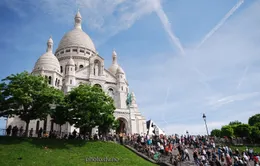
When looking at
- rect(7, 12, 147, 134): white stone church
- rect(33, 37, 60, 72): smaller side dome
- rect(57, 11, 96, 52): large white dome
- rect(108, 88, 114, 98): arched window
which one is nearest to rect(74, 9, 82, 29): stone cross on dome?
rect(57, 11, 96, 52): large white dome

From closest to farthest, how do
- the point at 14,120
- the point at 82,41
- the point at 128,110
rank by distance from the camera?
the point at 14,120 → the point at 128,110 → the point at 82,41

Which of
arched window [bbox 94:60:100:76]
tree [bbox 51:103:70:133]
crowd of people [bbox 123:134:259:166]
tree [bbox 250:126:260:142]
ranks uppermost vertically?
arched window [bbox 94:60:100:76]

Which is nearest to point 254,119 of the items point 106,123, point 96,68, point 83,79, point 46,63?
point 96,68

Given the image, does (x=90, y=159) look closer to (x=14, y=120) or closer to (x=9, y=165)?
(x=9, y=165)

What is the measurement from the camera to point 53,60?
47.6 metres

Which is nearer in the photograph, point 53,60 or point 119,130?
point 119,130

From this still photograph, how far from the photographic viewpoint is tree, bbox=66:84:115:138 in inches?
1049

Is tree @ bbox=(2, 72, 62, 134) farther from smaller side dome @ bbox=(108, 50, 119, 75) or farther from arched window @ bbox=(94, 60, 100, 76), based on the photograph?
smaller side dome @ bbox=(108, 50, 119, 75)

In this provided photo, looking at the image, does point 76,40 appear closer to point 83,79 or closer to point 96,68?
point 96,68

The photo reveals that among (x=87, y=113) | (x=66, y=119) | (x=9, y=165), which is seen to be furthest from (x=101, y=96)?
(x=9, y=165)

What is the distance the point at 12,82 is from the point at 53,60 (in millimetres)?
22332

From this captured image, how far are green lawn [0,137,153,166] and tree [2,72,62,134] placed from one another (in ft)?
11.2

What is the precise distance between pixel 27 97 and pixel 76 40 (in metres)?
38.2

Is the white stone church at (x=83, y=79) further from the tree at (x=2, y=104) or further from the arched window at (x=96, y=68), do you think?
the tree at (x=2, y=104)
